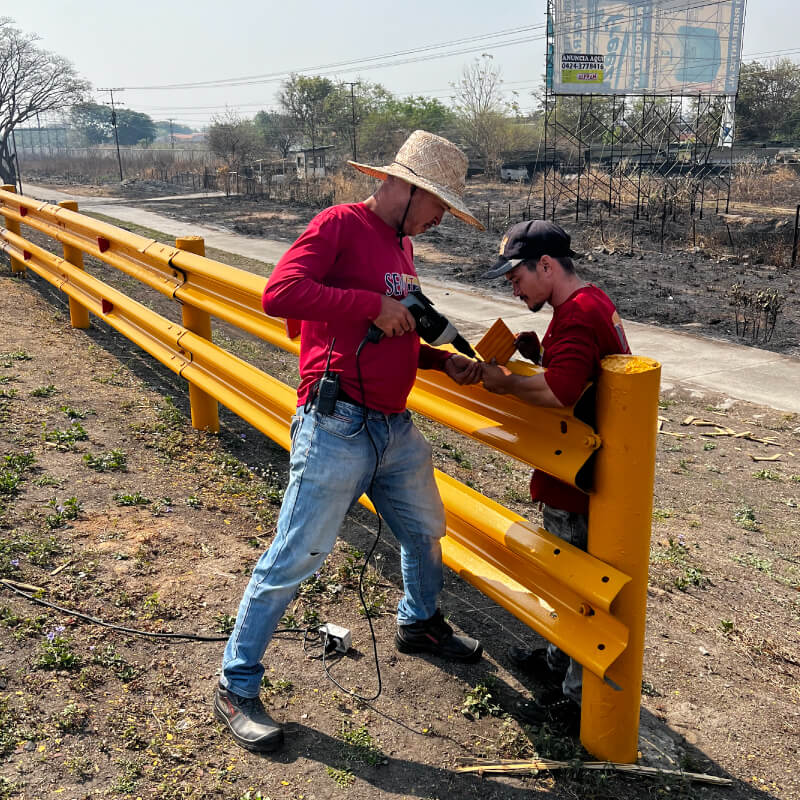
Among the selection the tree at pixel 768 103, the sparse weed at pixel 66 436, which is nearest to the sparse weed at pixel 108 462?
the sparse weed at pixel 66 436

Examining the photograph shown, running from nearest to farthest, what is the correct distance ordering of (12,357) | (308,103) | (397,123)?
(12,357) → (397,123) → (308,103)

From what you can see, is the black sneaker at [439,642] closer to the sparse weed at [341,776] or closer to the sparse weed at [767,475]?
the sparse weed at [341,776]

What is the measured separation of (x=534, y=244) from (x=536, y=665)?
157 cm

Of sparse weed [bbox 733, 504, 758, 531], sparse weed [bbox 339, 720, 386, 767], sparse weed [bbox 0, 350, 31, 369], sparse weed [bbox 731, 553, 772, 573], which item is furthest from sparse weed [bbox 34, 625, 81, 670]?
sparse weed [bbox 0, 350, 31, 369]

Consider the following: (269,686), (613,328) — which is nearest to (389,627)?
(269,686)

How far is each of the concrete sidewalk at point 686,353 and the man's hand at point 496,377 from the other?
16.7 feet

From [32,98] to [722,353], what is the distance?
44.1 m

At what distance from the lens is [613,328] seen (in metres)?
2.42

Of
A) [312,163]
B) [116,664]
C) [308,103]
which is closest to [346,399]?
[116,664]

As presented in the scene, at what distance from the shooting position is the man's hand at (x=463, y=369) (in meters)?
2.63

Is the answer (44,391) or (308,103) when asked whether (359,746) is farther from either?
(308,103)

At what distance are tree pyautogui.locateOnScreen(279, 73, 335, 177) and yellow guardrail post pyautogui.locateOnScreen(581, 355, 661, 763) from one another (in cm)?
7969

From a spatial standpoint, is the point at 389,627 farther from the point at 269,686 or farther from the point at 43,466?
the point at 43,466

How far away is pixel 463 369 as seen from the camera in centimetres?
271
